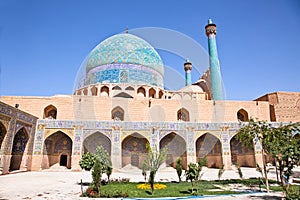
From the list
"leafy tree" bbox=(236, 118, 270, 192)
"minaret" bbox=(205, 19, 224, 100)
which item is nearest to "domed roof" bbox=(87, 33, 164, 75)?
"minaret" bbox=(205, 19, 224, 100)

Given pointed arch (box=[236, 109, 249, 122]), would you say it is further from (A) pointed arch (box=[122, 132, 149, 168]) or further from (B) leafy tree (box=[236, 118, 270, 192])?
(B) leafy tree (box=[236, 118, 270, 192])

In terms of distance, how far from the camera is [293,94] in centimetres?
1952

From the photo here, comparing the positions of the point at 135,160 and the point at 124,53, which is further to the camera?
the point at 124,53

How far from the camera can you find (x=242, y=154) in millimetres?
17234

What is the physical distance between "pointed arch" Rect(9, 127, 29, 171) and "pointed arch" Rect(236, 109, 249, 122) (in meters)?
15.8

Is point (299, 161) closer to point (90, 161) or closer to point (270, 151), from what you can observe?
point (270, 151)

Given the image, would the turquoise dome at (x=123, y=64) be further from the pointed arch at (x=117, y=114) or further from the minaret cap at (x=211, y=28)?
the minaret cap at (x=211, y=28)

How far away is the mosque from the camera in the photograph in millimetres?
14328

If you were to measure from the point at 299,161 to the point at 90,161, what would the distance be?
7.13 metres

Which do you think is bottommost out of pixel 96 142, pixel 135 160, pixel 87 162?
pixel 135 160

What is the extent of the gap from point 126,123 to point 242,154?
8824mm

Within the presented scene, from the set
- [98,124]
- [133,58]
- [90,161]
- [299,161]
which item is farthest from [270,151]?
[133,58]

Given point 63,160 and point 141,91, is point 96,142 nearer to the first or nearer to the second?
point 63,160

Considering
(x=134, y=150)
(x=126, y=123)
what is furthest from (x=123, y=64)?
(x=134, y=150)
